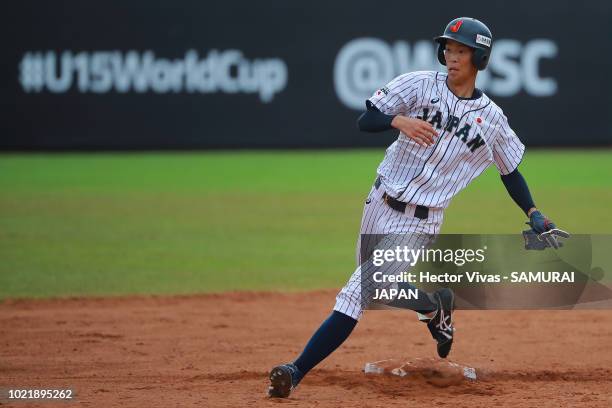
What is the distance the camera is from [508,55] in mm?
19297

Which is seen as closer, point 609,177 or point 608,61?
point 609,177

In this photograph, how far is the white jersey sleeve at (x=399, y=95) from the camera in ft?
18.2

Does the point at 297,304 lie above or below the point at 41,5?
below

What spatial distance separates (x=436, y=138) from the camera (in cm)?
557

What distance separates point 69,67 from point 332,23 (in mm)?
4853

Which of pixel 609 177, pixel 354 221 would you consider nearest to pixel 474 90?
pixel 354 221

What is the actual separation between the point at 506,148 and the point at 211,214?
785 centimetres

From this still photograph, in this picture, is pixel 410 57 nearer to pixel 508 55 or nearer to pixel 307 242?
pixel 508 55

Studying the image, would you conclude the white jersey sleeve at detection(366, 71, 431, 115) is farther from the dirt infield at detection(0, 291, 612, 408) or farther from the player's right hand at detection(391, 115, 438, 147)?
the dirt infield at detection(0, 291, 612, 408)

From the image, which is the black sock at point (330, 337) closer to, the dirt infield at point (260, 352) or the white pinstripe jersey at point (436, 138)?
the dirt infield at point (260, 352)

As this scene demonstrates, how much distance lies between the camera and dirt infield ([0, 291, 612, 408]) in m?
5.62

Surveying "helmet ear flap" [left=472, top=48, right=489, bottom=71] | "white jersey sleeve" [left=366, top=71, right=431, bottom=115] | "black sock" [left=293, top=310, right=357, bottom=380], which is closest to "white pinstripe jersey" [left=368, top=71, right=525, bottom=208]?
"white jersey sleeve" [left=366, top=71, right=431, bottom=115]

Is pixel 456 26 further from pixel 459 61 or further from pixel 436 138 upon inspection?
pixel 436 138

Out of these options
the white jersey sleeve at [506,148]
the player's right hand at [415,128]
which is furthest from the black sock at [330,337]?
the white jersey sleeve at [506,148]
